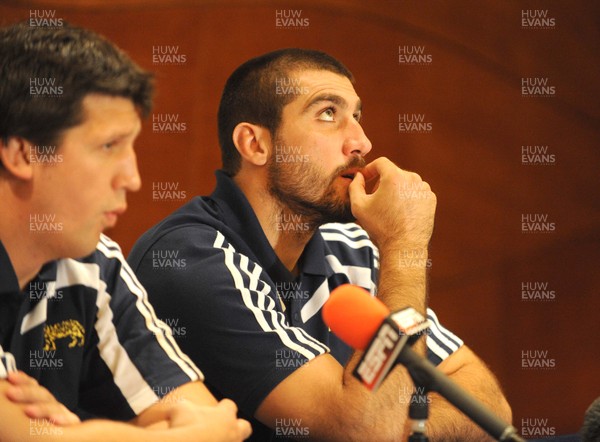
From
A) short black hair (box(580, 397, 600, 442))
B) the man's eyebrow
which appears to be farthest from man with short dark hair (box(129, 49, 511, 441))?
short black hair (box(580, 397, 600, 442))

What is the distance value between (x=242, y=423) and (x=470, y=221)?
5.21 feet

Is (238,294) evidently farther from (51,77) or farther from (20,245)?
(51,77)

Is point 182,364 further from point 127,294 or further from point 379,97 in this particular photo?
point 379,97

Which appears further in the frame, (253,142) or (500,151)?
(500,151)

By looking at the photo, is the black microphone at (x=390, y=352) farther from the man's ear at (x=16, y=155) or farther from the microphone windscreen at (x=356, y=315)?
the man's ear at (x=16, y=155)

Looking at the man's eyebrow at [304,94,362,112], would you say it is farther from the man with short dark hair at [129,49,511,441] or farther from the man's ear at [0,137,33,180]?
the man's ear at [0,137,33,180]

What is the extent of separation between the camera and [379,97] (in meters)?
2.80

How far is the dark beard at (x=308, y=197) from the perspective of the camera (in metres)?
2.06

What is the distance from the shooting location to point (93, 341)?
1542 millimetres

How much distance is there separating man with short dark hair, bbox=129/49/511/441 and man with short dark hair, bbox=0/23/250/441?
21 centimetres

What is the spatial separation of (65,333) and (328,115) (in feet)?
2.89

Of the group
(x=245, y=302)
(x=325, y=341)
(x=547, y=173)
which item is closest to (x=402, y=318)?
(x=245, y=302)

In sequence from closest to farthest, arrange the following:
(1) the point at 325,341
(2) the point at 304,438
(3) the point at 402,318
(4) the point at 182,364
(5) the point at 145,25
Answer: (3) the point at 402,318
(4) the point at 182,364
(2) the point at 304,438
(1) the point at 325,341
(5) the point at 145,25

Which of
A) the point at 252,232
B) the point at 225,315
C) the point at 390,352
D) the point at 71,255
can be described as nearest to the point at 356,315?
the point at 390,352
